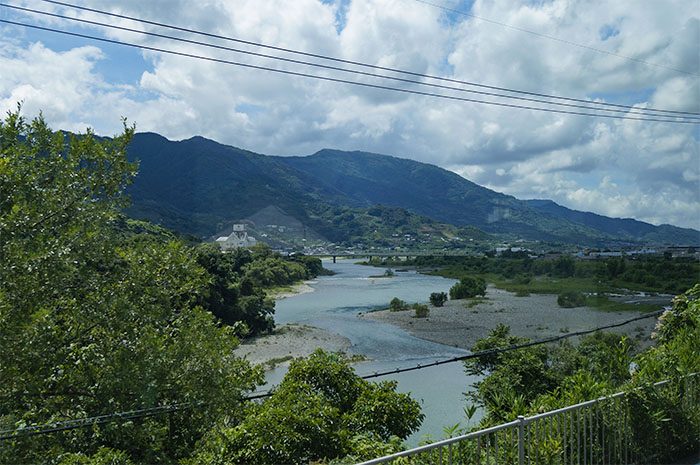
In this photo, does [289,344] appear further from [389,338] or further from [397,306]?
[397,306]

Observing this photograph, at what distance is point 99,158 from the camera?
27.9 ft

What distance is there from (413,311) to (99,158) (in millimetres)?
40340

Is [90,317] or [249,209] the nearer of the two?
[90,317]

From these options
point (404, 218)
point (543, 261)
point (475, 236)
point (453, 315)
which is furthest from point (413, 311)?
point (404, 218)

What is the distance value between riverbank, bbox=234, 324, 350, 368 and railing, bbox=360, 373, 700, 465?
24.7 meters

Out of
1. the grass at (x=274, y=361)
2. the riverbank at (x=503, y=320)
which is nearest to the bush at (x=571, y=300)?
the riverbank at (x=503, y=320)

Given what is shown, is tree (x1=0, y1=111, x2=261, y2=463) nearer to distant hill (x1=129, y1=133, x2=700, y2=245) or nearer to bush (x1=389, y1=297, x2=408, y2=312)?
bush (x1=389, y1=297, x2=408, y2=312)

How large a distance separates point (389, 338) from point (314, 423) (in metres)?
29.1

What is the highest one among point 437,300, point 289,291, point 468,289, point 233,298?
point 233,298

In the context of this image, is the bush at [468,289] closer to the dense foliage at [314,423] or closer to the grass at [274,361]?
the grass at [274,361]

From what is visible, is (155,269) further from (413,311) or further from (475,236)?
(475,236)

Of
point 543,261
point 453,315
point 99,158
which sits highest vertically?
point 99,158

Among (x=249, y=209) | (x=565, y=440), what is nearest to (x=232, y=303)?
(x=565, y=440)

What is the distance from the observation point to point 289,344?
113 feet
